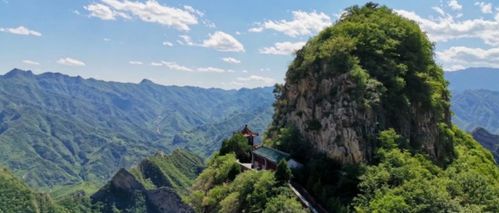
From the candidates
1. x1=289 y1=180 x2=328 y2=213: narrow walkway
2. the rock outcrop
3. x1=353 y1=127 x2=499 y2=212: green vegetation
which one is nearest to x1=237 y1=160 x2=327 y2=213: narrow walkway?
x1=289 y1=180 x2=328 y2=213: narrow walkway

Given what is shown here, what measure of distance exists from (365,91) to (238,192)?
13576 mm

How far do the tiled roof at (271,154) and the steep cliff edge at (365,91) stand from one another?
10.4 ft

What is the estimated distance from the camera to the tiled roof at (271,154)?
148 ft

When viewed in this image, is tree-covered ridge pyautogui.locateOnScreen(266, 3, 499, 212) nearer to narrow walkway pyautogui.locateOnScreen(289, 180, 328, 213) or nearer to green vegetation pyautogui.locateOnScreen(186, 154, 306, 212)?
narrow walkway pyautogui.locateOnScreen(289, 180, 328, 213)

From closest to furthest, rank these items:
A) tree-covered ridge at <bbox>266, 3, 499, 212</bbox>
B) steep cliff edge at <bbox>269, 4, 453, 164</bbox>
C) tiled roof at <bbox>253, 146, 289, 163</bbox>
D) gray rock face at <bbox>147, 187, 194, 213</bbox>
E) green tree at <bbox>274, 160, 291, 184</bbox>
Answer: tree-covered ridge at <bbox>266, 3, 499, 212</bbox>
green tree at <bbox>274, 160, 291, 184</bbox>
steep cliff edge at <bbox>269, 4, 453, 164</bbox>
tiled roof at <bbox>253, 146, 289, 163</bbox>
gray rock face at <bbox>147, 187, 194, 213</bbox>

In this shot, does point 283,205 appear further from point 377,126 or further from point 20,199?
point 20,199

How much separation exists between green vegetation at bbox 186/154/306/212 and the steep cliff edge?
6.35 meters

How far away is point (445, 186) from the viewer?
3734 cm

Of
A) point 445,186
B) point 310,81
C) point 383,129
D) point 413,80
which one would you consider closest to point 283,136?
point 310,81

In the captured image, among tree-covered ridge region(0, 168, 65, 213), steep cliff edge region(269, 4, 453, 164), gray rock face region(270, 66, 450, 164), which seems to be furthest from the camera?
tree-covered ridge region(0, 168, 65, 213)

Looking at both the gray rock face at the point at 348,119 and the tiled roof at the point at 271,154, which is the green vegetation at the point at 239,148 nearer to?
the gray rock face at the point at 348,119

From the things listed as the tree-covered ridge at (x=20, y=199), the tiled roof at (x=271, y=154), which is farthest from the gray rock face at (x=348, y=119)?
the tree-covered ridge at (x=20, y=199)

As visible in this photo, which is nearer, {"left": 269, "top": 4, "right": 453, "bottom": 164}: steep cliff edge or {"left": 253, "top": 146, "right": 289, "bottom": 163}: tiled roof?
{"left": 269, "top": 4, "right": 453, "bottom": 164}: steep cliff edge

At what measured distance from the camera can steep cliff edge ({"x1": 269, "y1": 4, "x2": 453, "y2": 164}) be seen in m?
43.7
